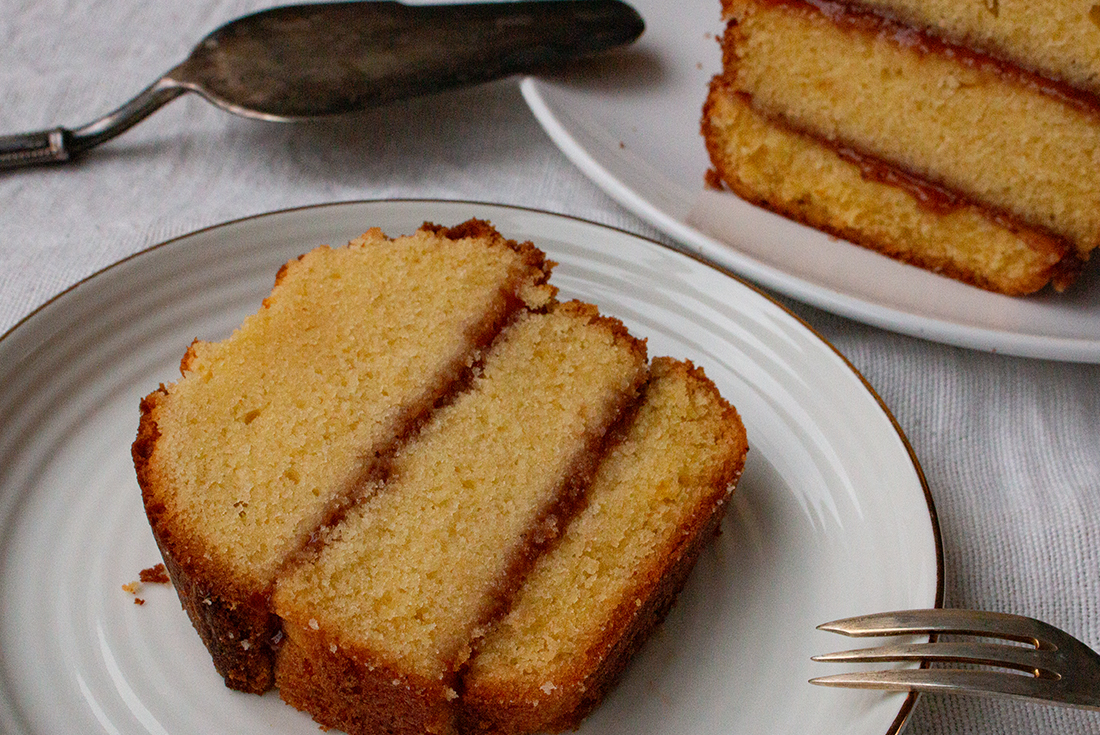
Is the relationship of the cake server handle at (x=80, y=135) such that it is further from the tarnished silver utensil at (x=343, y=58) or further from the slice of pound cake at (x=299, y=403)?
the slice of pound cake at (x=299, y=403)

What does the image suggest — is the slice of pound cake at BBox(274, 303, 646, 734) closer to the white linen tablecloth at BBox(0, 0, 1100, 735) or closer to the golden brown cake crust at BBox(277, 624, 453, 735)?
the golden brown cake crust at BBox(277, 624, 453, 735)

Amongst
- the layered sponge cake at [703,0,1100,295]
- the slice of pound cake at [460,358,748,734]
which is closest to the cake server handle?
the layered sponge cake at [703,0,1100,295]

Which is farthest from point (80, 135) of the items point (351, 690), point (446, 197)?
point (351, 690)

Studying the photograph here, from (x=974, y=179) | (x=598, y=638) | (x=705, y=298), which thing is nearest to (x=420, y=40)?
(x=705, y=298)

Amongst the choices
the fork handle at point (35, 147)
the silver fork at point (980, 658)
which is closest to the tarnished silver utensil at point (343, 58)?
the fork handle at point (35, 147)

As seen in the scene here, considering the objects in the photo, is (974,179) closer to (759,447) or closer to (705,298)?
(705,298)

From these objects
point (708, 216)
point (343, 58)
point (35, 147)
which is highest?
point (343, 58)

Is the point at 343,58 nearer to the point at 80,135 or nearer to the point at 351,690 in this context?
the point at 80,135
